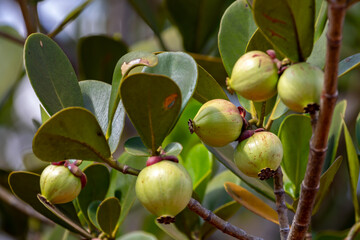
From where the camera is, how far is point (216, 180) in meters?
1.20

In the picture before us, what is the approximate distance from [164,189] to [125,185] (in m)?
0.46

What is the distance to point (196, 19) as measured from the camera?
1.63 m

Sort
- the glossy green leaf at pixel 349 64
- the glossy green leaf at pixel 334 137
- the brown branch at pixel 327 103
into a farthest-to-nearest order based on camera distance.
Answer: the glossy green leaf at pixel 334 137 → the glossy green leaf at pixel 349 64 → the brown branch at pixel 327 103

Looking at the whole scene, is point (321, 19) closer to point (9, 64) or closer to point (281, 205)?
point (281, 205)

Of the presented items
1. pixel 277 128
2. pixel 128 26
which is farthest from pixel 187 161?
pixel 128 26

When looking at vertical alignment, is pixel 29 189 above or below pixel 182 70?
below

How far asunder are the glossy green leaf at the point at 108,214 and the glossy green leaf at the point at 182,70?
0.27 m

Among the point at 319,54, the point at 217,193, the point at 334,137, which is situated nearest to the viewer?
the point at 319,54

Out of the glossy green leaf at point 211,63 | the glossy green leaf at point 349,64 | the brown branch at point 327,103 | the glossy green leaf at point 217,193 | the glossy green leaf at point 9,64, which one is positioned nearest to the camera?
the brown branch at point 327,103

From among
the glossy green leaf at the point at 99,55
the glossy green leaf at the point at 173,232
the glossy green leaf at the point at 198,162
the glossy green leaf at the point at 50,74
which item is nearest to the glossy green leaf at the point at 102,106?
the glossy green leaf at the point at 50,74

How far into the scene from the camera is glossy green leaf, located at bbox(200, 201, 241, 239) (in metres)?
1.01

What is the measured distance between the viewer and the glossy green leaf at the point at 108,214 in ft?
2.90

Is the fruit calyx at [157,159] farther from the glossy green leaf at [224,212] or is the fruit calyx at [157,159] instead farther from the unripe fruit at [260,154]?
the glossy green leaf at [224,212]

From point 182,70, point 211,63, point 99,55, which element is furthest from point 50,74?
point 99,55
